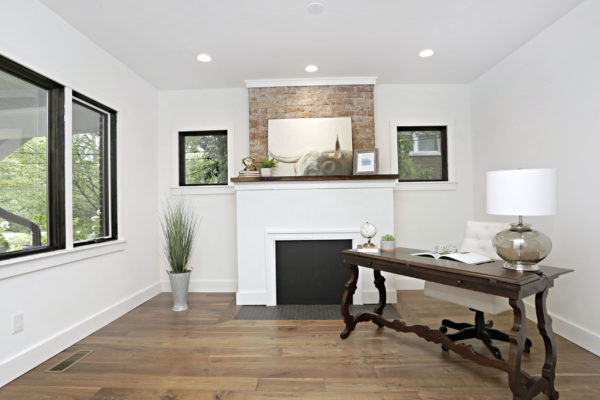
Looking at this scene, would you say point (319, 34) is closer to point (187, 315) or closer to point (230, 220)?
point (230, 220)

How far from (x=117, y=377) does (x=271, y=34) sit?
3.05m

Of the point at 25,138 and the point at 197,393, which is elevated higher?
the point at 25,138

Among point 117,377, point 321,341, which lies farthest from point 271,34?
point 117,377

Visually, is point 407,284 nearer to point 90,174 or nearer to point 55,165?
point 90,174

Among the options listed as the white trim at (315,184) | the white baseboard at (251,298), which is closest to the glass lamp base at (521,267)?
the white trim at (315,184)

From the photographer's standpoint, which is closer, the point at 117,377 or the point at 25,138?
the point at 117,377

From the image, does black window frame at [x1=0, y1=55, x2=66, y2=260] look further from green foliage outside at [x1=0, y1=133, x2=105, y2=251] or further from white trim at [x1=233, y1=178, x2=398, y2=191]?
white trim at [x1=233, y1=178, x2=398, y2=191]

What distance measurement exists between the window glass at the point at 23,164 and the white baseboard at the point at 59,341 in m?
0.74

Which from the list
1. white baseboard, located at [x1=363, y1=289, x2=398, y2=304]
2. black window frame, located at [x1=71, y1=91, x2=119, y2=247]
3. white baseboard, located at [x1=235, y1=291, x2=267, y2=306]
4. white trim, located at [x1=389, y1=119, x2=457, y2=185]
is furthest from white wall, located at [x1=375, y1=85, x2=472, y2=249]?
black window frame, located at [x1=71, y1=91, x2=119, y2=247]

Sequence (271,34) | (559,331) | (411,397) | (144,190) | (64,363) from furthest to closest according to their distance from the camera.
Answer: (144,190), (271,34), (559,331), (64,363), (411,397)

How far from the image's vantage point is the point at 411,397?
6.13 ft

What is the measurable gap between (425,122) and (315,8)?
7.74 ft

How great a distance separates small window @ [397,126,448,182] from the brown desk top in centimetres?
206

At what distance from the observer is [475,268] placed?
198cm
